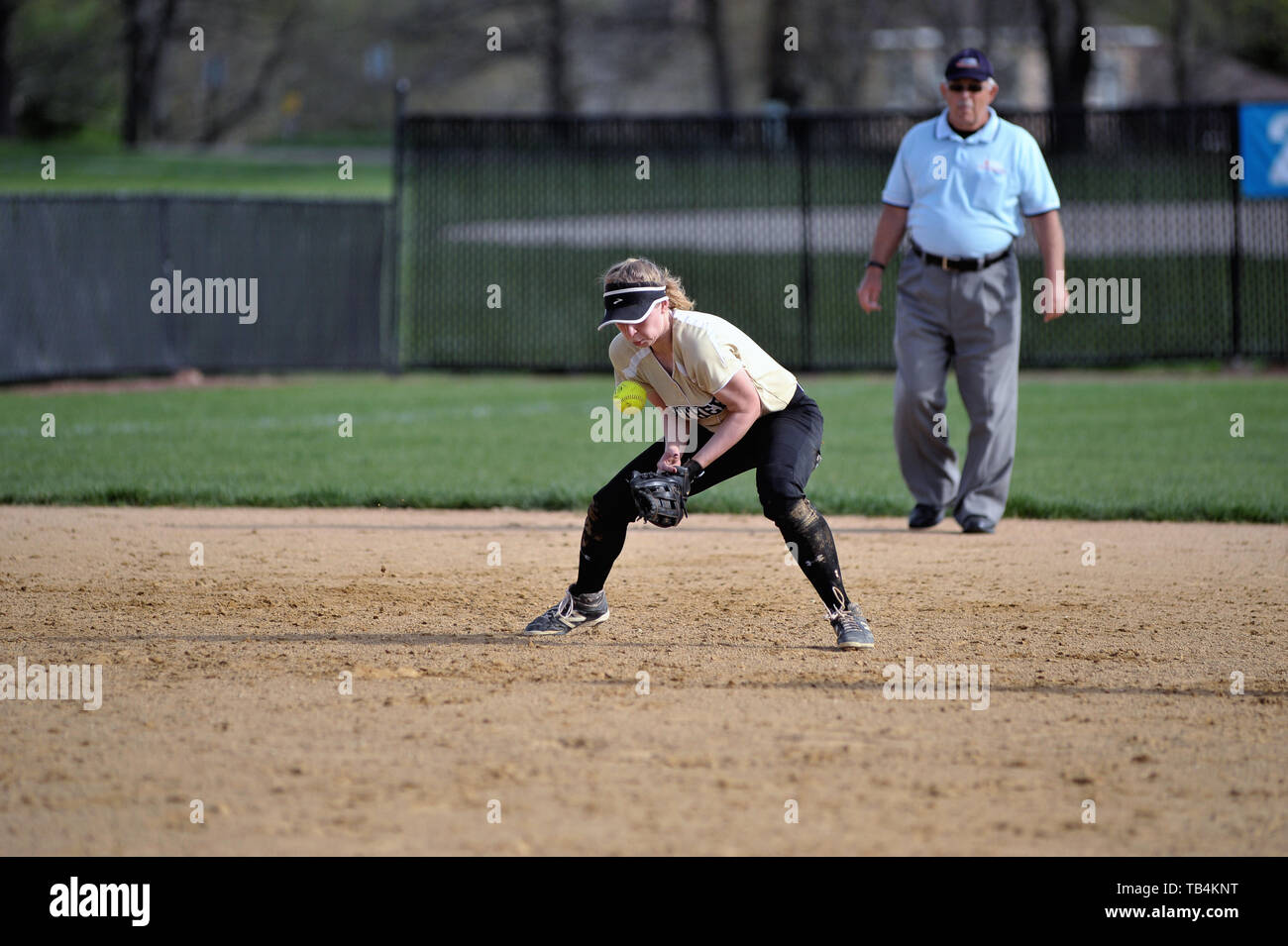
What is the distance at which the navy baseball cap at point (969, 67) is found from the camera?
27.1 ft

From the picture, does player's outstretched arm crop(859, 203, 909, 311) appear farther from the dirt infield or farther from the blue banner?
the blue banner

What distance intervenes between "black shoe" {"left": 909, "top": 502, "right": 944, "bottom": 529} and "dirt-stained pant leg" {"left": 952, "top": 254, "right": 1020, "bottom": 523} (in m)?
0.18

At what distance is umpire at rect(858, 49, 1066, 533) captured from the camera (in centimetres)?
845

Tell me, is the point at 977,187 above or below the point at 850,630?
above

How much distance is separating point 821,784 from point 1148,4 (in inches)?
1720

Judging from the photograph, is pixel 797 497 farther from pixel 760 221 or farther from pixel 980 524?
pixel 760 221

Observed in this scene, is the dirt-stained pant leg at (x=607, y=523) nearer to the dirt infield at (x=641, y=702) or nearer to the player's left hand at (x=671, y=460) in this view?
the player's left hand at (x=671, y=460)

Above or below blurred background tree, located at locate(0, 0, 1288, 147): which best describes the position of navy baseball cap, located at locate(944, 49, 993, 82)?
below

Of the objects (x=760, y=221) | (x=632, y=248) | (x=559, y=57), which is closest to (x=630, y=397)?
(x=760, y=221)

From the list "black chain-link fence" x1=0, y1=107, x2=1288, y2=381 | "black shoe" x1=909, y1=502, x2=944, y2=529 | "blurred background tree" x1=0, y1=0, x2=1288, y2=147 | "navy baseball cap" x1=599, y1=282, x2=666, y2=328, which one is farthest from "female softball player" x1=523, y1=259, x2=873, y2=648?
"blurred background tree" x1=0, y1=0, x2=1288, y2=147

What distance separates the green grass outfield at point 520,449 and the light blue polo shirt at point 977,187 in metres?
1.87

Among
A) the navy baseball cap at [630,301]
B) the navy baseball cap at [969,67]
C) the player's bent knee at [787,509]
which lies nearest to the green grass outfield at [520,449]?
the navy baseball cap at [969,67]

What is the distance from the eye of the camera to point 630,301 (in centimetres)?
554

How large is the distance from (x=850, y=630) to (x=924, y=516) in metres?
3.09
